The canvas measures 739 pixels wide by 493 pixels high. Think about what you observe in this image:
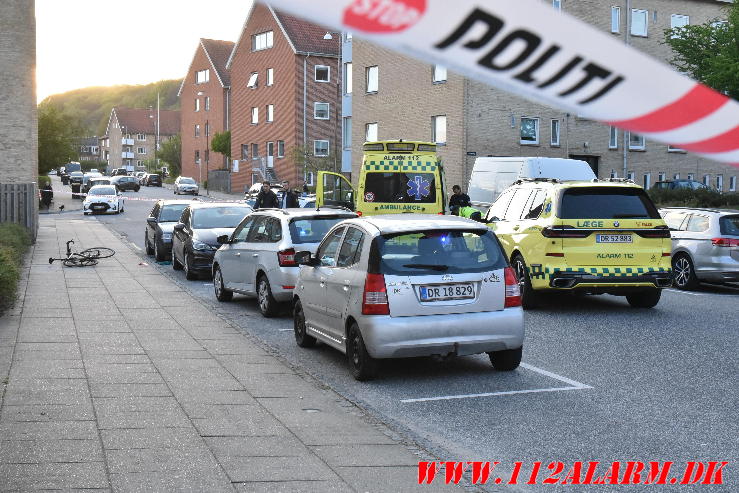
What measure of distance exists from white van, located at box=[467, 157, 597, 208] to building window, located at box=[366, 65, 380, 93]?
22.3 metres

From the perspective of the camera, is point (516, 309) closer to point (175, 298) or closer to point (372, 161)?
point (175, 298)

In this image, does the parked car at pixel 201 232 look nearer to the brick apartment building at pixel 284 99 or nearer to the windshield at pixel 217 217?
the windshield at pixel 217 217

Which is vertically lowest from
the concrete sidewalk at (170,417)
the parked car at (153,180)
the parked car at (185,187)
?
the concrete sidewalk at (170,417)

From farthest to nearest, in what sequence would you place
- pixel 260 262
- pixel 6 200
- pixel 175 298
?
pixel 6 200 < pixel 175 298 < pixel 260 262

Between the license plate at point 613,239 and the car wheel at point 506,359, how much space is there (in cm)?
461

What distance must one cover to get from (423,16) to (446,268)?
792 centimetres

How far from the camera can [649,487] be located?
5.59 m

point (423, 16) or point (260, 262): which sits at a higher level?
point (423, 16)

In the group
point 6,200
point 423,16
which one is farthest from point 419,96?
point 423,16

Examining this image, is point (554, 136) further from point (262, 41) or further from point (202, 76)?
point (202, 76)

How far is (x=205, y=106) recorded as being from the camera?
97.4m

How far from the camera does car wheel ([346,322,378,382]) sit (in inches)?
350

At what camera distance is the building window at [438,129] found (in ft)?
146

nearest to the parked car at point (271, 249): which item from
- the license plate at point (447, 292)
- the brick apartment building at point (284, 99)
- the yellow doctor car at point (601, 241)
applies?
the yellow doctor car at point (601, 241)
